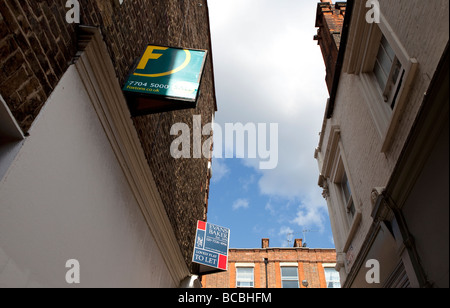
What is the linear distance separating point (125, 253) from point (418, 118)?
4.79m

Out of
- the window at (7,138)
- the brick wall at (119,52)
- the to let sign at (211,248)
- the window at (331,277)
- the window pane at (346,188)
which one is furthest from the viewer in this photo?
the window at (331,277)

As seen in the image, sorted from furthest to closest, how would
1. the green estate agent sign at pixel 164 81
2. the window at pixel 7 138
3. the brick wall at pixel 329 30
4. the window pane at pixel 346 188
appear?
the brick wall at pixel 329 30 → the window pane at pixel 346 188 → the green estate agent sign at pixel 164 81 → the window at pixel 7 138

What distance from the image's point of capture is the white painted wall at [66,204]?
2.72 meters

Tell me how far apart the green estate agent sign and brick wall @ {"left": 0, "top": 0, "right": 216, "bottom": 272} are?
1.18 ft

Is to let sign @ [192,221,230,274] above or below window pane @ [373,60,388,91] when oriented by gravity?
below

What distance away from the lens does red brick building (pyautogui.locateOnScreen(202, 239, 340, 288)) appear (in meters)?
25.3

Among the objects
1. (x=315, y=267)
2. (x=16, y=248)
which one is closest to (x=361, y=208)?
(x=16, y=248)

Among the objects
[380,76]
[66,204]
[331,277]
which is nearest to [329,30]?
[380,76]

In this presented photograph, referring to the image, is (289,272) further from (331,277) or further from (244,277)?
(244,277)

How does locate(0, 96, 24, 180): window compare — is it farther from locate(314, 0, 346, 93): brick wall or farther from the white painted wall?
locate(314, 0, 346, 93): brick wall

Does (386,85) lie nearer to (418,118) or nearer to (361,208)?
(361,208)

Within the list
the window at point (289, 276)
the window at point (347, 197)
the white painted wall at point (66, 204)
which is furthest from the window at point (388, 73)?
the window at point (289, 276)

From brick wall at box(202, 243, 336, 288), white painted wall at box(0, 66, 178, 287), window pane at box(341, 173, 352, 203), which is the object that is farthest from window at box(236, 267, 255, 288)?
white painted wall at box(0, 66, 178, 287)

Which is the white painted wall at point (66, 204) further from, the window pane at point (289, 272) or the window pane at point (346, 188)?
the window pane at point (289, 272)
